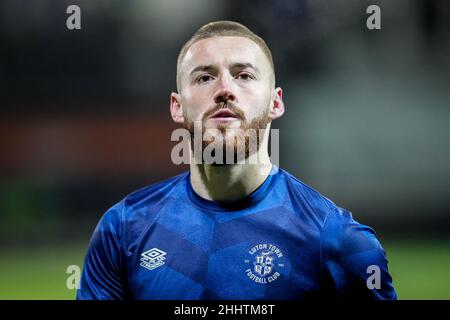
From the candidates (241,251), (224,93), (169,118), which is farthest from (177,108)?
(169,118)

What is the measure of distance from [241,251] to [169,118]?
104 inches

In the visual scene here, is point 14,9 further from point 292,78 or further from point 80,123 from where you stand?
point 292,78

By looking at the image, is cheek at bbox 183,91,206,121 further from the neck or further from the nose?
the neck

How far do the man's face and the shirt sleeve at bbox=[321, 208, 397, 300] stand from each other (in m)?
0.62

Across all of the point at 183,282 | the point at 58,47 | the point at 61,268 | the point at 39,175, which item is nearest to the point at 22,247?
the point at 61,268

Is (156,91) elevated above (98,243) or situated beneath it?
elevated above

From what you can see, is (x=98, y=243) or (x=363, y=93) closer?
(x=98, y=243)

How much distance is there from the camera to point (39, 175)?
5.96m

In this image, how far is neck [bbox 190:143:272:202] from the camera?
281 centimetres

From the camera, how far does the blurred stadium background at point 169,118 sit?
4.45m

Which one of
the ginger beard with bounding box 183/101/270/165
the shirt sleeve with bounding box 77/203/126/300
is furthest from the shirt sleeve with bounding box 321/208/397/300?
the shirt sleeve with bounding box 77/203/126/300

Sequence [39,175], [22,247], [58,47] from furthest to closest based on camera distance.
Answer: [22,247], [39,175], [58,47]

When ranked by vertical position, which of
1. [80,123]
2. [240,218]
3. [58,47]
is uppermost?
[58,47]

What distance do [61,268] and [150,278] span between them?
393 cm
